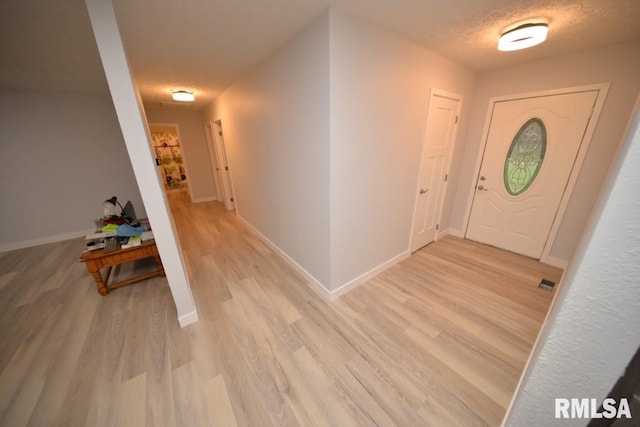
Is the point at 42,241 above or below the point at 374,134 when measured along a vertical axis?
below

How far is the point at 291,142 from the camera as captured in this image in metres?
2.09

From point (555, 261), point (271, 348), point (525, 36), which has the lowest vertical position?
point (271, 348)

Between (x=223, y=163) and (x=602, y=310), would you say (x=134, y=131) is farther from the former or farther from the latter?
(x=223, y=163)

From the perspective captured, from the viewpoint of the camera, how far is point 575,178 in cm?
232

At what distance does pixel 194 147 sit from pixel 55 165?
2.48 metres

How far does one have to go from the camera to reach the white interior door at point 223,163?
453cm

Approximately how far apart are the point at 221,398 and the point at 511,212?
12.4ft

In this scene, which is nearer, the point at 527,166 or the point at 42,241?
the point at 527,166

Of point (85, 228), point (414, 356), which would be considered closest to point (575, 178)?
point (414, 356)

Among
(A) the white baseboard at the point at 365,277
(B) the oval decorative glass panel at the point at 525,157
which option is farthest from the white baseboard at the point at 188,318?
(B) the oval decorative glass panel at the point at 525,157

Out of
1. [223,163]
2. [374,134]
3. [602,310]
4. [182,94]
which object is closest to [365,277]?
[374,134]

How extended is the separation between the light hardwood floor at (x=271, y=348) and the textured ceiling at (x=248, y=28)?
2365mm

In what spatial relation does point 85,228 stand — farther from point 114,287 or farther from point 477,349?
point 477,349

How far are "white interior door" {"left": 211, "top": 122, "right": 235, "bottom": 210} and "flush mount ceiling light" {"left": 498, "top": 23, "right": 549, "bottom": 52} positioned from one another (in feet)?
14.4
